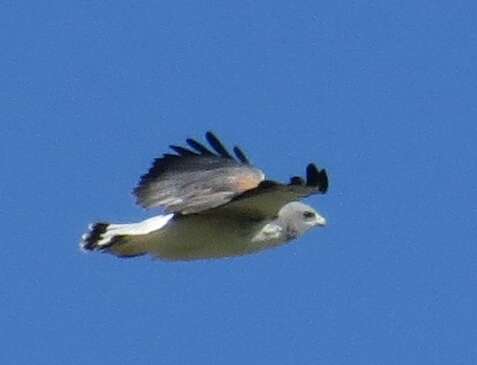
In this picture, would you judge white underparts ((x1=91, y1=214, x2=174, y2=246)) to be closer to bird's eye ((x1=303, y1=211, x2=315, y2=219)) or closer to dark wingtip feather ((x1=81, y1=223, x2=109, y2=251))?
dark wingtip feather ((x1=81, y1=223, x2=109, y2=251))

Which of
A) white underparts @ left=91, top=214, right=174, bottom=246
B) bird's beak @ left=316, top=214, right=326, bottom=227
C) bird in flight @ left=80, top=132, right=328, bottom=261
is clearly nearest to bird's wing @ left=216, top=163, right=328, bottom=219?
bird in flight @ left=80, top=132, right=328, bottom=261

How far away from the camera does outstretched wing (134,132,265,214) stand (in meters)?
19.3

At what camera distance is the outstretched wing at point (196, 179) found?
19.3 metres

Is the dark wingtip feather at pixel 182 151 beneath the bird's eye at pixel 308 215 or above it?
above

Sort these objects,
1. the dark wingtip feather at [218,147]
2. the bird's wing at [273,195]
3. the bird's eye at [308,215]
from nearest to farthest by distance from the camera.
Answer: the bird's wing at [273,195]
the bird's eye at [308,215]
the dark wingtip feather at [218,147]

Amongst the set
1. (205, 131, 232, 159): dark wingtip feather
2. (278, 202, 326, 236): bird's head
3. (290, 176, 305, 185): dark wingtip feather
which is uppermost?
(205, 131, 232, 159): dark wingtip feather

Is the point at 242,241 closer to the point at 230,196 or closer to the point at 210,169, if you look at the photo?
the point at 230,196

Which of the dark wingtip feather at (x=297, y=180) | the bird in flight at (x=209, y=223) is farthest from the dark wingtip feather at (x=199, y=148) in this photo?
the dark wingtip feather at (x=297, y=180)

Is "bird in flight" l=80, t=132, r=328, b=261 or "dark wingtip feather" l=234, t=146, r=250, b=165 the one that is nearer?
"bird in flight" l=80, t=132, r=328, b=261

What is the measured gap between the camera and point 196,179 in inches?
808

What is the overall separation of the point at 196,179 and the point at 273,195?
72.0 inches

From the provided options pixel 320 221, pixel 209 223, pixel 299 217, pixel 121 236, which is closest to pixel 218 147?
pixel 320 221

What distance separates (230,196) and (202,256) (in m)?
0.61

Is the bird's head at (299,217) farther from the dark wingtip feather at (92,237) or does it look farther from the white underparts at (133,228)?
the dark wingtip feather at (92,237)
